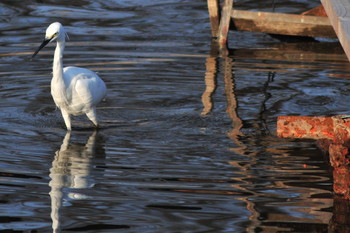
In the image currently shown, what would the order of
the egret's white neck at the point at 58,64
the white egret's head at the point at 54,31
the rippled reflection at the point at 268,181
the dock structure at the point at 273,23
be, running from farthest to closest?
the dock structure at the point at 273,23
the egret's white neck at the point at 58,64
the white egret's head at the point at 54,31
the rippled reflection at the point at 268,181

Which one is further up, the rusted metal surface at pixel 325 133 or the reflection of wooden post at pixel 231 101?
the rusted metal surface at pixel 325 133

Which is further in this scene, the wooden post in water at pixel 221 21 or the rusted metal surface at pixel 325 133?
the wooden post in water at pixel 221 21

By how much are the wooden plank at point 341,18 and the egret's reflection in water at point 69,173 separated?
2297 millimetres

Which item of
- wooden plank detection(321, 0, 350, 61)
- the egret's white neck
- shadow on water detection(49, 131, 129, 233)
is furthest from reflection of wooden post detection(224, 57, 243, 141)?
wooden plank detection(321, 0, 350, 61)

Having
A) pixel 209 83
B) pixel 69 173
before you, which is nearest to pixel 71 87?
pixel 69 173

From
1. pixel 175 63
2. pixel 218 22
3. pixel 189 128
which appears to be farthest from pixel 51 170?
pixel 218 22

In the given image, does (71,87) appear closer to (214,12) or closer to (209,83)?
(209,83)

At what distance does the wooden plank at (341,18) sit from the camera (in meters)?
6.08

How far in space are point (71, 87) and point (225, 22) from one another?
215 inches

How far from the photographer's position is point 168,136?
8.55m

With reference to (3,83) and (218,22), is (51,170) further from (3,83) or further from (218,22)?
(218,22)

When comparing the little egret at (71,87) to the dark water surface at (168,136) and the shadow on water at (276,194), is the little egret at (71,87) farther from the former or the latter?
the shadow on water at (276,194)

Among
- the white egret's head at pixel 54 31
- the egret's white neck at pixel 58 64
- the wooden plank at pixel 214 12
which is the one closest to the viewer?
the white egret's head at pixel 54 31

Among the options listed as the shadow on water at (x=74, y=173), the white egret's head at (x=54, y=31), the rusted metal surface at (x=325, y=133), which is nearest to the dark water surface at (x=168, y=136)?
the shadow on water at (x=74, y=173)
